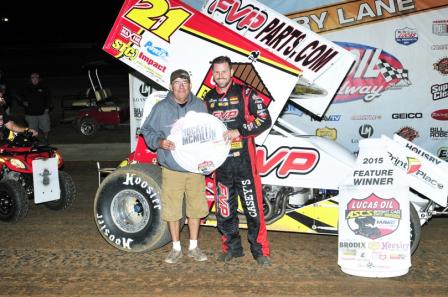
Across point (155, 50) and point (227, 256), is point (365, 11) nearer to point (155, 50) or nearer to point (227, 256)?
point (155, 50)

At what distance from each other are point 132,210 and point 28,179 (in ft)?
7.23

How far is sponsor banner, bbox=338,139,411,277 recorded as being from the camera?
5371 millimetres

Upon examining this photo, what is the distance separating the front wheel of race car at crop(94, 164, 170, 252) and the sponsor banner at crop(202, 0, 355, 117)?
1693 mm

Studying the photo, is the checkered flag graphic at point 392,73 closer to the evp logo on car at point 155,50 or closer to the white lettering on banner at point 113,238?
the evp logo on car at point 155,50

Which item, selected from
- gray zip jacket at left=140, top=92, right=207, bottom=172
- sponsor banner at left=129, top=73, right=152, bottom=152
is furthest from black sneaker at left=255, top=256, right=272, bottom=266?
sponsor banner at left=129, top=73, right=152, bottom=152

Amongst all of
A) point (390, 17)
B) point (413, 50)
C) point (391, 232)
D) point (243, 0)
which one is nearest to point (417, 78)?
point (413, 50)

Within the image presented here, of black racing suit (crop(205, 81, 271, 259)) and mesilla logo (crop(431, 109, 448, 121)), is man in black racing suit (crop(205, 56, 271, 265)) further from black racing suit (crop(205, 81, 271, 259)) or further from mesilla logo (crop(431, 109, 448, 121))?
mesilla logo (crop(431, 109, 448, 121))

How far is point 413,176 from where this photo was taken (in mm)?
5816

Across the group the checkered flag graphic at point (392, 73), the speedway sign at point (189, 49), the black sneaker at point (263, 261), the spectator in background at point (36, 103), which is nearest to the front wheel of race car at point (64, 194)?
the speedway sign at point (189, 49)

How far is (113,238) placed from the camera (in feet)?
20.5

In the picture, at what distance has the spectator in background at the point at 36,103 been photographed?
12594 millimetres

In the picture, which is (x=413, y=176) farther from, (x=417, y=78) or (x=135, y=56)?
(x=417, y=78)

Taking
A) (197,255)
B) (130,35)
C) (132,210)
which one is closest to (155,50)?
(130,35)

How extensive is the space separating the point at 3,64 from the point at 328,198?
131ft
